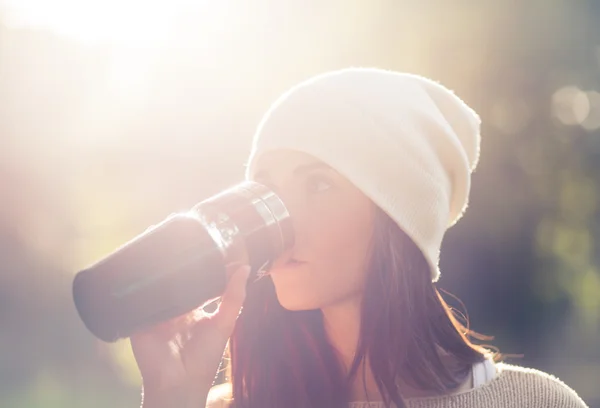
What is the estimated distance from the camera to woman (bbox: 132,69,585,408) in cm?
111

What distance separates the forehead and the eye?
0.07 feet

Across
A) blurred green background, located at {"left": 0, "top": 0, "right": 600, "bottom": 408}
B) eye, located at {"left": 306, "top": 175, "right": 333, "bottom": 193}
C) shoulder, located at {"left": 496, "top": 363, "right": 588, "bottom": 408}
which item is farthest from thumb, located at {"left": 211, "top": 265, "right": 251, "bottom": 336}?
blurred green background, located at {"left": 0, "top": 0, "right": 600, "bottom": 408}

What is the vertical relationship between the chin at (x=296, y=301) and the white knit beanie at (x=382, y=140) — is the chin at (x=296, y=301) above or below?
below

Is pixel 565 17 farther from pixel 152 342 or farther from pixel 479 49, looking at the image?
pixel 152 342

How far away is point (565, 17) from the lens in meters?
5.98

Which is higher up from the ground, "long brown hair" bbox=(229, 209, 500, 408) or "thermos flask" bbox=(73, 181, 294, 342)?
→ "thermos flask" bbox=(73, 181, 294, 342)

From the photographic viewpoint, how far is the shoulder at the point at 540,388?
1268mm

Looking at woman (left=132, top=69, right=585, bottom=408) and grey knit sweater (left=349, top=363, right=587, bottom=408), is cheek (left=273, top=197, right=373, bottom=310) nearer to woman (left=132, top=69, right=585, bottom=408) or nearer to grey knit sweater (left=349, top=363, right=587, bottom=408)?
woman (left=132, top=69, right=585, bottom=408)

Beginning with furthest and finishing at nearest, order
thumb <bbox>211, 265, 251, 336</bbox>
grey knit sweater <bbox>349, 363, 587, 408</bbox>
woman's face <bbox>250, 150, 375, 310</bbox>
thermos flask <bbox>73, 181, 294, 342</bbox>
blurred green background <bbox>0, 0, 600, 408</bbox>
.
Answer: blurred green background <bbox>0, 0, 600, 408</bbox> → grey knit sweater <bbox>349, 363, 587, 408</bbox> → woman's face <bbox>250, 150, 375, 310</bbox> → thumb <bbox>211, 265, 251, 336</bbox> → thermos flask <bbox>73, 181, 294, 342</bbox>

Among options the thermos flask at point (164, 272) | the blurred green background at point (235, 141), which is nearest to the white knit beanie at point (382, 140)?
the thermos flask at point (164, 272)

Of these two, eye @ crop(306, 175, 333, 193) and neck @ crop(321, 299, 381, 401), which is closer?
eye @ crop(306, 175, 333, 193)

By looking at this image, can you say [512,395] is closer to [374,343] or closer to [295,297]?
[374,343]

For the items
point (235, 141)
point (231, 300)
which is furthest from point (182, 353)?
point (235, 141)

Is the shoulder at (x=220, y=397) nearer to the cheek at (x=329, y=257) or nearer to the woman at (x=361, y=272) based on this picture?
the woman at (x=361, y=272)
